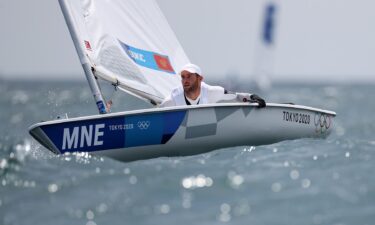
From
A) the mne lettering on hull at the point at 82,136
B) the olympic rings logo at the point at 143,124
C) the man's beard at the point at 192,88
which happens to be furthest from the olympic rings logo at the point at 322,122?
the mne lettering on hull at the point at 82,136

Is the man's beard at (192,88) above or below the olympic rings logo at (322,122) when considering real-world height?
above

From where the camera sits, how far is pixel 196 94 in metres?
8.30

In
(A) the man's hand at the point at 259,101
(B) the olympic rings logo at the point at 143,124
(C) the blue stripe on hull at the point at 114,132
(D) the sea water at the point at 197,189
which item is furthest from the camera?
(A) the man's hand at the point at 259,101

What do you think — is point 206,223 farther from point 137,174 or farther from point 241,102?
point 241,102

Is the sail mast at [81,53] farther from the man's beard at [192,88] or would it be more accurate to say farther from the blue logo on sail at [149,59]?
the man's beard at [192,88]

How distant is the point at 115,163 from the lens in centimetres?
730

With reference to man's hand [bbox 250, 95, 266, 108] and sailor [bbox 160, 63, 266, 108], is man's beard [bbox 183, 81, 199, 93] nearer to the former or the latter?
sailor [bbox 160, 63, 266, 108]

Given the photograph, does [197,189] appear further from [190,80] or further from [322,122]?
[322,122]

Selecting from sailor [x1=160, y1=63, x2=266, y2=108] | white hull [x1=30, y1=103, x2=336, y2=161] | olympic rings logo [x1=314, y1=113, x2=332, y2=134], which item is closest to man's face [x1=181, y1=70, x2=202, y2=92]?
sailor [x1=160, y1=63, x2=266, y2=108]

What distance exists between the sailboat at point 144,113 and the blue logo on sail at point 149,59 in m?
0.01

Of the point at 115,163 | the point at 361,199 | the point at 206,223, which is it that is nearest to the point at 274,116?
the point at 115,163

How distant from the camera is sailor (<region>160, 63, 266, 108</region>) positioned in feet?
26.7

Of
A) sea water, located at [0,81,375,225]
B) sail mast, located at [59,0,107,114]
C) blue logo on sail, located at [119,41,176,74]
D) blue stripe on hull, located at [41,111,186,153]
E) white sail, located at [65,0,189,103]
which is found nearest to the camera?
sea water, located at [0,81,375,225]

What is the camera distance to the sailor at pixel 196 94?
8.15 metres
